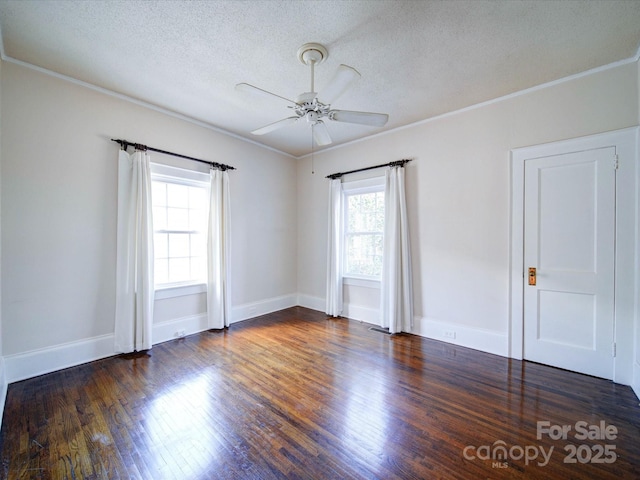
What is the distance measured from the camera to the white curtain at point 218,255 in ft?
13.0

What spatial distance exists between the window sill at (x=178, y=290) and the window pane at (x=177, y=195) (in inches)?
45.0

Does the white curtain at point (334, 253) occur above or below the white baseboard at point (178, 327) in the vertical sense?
above

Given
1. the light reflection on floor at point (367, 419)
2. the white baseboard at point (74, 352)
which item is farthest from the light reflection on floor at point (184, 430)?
the white baseboard at point (74, 352)

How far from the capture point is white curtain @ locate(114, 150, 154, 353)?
10.1 ft

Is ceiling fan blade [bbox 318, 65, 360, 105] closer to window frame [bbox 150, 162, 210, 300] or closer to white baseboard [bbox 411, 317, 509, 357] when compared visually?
window frame [bbox 150, 162, 210, 300]

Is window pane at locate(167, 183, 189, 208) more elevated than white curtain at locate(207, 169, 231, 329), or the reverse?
window pane at locate(167, 183, 189, 208)

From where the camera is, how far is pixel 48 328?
2.71 metres

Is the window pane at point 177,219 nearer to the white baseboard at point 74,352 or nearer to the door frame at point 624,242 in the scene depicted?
the white baseboard at point 74,352

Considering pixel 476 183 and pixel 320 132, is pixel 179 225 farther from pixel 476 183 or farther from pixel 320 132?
pixel 476 183

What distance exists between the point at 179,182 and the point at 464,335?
4.36 m

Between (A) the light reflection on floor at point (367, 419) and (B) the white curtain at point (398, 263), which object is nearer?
(A) the light reflection on floor at point (367, 419)

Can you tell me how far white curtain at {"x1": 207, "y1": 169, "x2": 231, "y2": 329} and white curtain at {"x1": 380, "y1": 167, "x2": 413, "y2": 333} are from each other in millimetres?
2460

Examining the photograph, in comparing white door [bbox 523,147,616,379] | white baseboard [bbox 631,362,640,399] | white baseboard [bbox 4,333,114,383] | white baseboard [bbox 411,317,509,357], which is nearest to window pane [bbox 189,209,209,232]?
white baseboard [bbox 4,333,114,383]

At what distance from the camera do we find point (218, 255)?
3.97m
